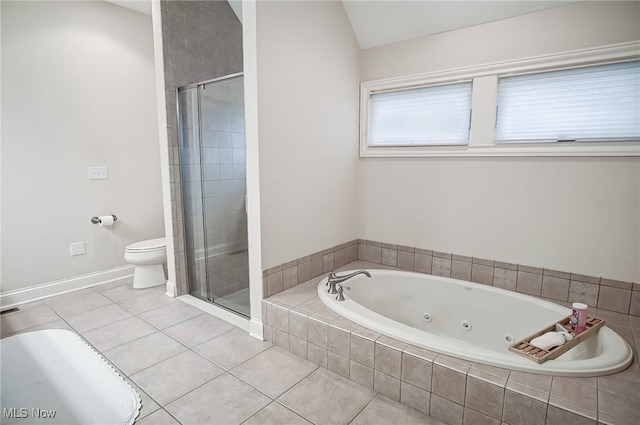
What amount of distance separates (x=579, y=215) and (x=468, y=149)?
30.6 inches

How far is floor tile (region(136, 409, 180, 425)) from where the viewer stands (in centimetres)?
161

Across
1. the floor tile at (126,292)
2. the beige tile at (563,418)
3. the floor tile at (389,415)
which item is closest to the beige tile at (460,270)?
the floor tile at (389,415)

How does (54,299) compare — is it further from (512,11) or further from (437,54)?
(512,11)

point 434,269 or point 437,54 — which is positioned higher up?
point 437,54

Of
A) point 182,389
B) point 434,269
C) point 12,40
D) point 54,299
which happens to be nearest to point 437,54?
point 434,269

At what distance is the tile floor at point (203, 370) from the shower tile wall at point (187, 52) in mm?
616

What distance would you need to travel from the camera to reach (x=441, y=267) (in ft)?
8.80

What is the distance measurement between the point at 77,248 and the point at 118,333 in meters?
1.26

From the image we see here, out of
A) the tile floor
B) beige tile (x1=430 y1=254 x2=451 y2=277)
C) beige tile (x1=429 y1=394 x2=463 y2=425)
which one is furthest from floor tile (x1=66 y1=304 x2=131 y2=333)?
beige tile (x1=430 y1=254 x2=451 y2=277)

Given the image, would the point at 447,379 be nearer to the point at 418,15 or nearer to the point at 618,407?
the point at 618,407

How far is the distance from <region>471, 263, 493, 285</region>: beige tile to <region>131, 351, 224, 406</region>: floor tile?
182 centimetres

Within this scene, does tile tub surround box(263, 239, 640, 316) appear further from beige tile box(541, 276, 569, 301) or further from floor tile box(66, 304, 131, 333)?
floor tile box(66, 304, 131, 333)

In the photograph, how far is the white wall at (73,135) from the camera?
2821 millimetres

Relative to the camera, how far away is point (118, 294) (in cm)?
314
